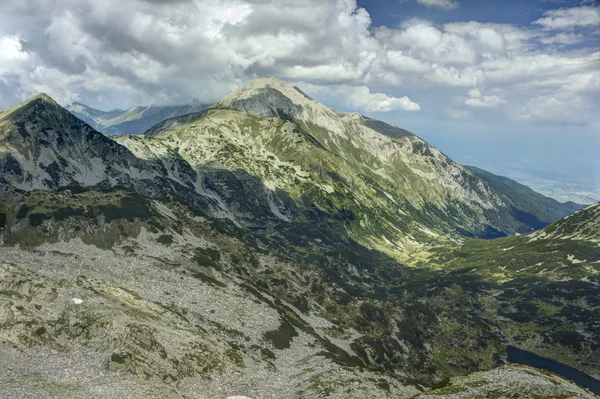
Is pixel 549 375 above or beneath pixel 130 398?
above

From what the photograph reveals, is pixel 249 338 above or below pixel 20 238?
below

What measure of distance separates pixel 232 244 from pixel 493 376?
372 ft

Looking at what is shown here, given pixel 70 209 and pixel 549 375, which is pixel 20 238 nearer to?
pixel 70 209

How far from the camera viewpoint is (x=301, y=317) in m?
141

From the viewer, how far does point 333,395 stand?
3061 inches

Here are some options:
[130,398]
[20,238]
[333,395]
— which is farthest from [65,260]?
[333,395]

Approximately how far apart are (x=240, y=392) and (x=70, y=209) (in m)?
97.6

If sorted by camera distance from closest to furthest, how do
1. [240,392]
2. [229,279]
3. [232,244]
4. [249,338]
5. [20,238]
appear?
[240,392] < [249,338] < [20,238] < [229,279] < [232,244]

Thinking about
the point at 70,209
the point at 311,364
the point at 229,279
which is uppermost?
the point at 70,209

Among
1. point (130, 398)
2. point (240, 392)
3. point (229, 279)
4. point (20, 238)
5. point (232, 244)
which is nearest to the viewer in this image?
point (130, 398)

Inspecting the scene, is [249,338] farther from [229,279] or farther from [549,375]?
[549,375]

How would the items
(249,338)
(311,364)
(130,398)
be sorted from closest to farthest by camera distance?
(130,398) → (311,364) → (249,338)

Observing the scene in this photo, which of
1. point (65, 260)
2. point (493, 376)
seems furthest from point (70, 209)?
point (493, 376)

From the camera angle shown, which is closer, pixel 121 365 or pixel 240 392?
→ pixel 121 365
